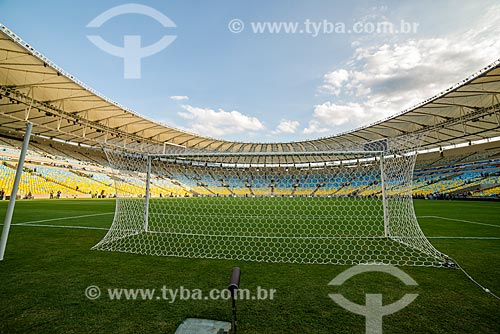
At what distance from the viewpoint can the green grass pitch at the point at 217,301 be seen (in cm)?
172

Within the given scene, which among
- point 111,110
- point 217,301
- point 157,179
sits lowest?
A: point 217,301

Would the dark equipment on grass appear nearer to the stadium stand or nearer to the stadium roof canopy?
the stadium roof canopy

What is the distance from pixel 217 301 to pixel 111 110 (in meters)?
19.0

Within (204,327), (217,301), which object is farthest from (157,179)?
(204,327)

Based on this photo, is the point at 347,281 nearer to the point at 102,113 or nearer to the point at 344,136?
the point at 102,113

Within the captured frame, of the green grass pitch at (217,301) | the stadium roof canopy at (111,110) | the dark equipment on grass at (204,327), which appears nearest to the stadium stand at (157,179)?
the stadium roof canopy at (111,110)

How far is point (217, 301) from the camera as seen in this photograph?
81.7 inches

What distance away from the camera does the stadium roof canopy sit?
11016 millimetres

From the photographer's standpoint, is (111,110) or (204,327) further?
(111,110)

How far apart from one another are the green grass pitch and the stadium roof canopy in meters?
3.62

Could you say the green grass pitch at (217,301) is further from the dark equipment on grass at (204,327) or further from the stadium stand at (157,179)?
the stadium stand at (157,179)

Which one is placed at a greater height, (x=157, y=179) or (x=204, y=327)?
(x=157, y=179)

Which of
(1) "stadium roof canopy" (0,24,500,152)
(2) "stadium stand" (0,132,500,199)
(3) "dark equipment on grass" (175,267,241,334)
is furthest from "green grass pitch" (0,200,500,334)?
(2) "stadium stand" (0,132,500,199)

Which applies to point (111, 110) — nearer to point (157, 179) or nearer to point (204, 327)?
point (157, 179)
